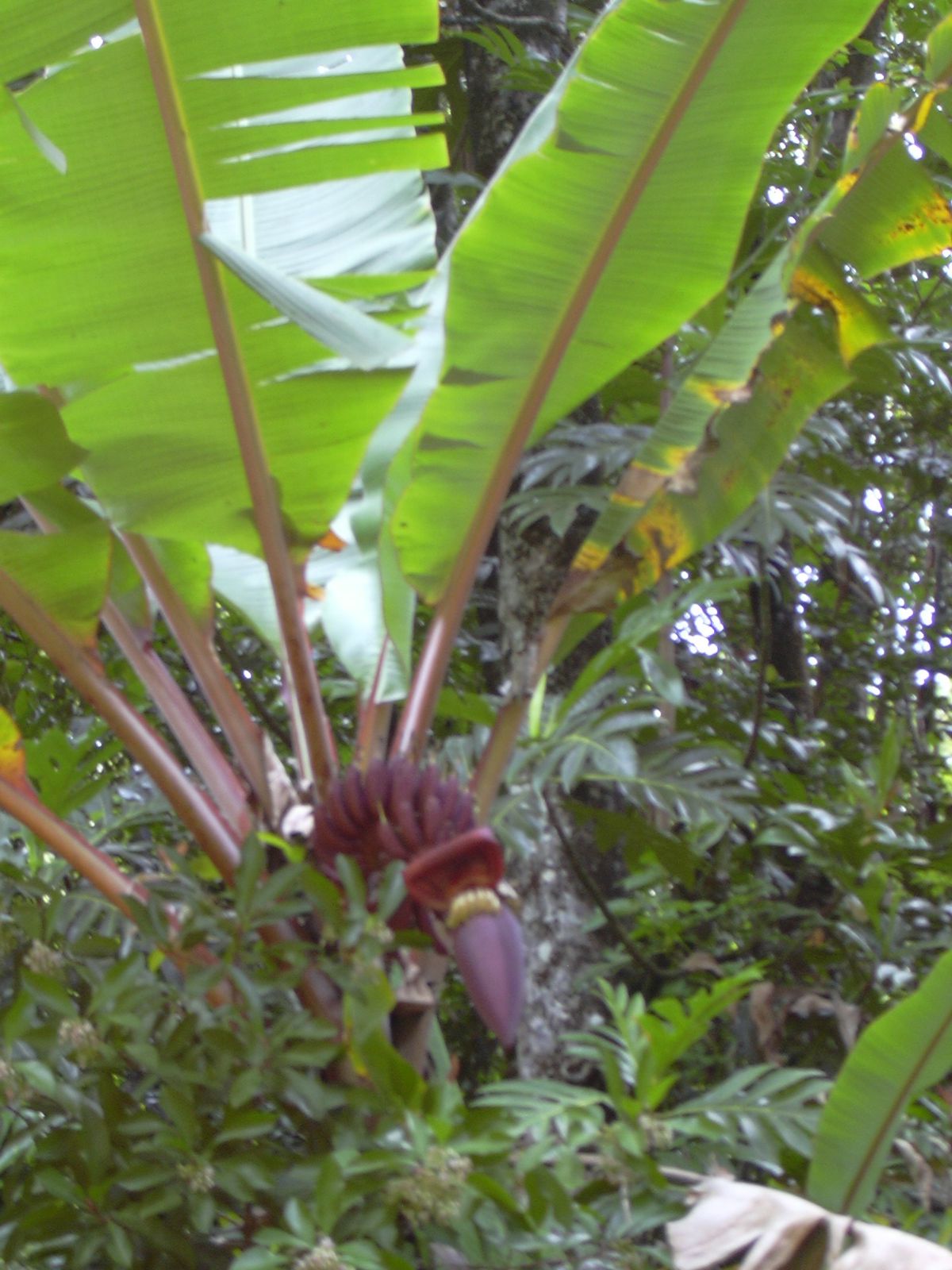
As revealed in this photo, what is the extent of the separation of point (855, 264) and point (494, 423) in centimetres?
60

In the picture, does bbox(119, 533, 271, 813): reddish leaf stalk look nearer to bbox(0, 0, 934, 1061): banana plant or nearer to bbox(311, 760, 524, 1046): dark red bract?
bbox(0, 0, 934, 1061): banana plant

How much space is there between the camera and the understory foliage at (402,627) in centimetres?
119

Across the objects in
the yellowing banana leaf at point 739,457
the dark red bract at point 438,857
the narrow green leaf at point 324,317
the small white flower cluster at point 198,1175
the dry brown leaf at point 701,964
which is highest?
the narrow green leaf at point 324,317

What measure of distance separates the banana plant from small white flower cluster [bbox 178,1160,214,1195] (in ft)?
0.88

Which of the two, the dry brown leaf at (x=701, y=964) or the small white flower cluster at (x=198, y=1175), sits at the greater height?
the small white flower cluster at (x=198, y=1175)

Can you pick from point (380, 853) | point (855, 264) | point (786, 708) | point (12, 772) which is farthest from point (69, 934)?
point (786, 708)

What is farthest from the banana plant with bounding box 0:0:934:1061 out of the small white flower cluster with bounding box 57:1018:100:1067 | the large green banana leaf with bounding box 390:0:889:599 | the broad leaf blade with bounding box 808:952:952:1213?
the broad leaf blade with bounding box 808:952:952:1213

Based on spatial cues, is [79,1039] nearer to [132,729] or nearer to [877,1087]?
[132,729]

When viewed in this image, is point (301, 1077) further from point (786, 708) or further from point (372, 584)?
point (786, 708)

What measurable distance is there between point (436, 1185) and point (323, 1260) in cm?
12

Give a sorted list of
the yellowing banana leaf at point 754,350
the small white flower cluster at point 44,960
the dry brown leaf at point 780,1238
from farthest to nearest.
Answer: the yellowing banana leaf at point 754,350 → the small white flower cluster at point 44,960 → the dry brown leaf at point 780,1238

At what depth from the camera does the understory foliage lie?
1191 millimetres

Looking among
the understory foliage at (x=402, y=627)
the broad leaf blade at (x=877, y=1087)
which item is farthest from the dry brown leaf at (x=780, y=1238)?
the broad leaf blade at (x=877, y=1087)

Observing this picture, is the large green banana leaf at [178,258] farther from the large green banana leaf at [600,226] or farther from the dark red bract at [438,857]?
the dark red bract at [438,857]
